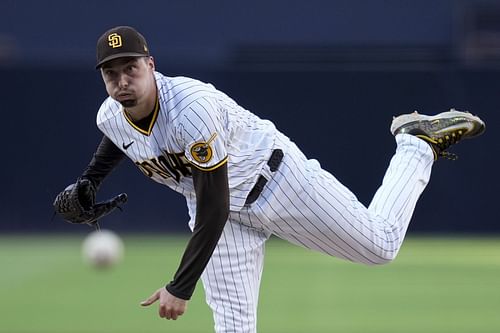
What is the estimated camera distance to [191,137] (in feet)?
15.1

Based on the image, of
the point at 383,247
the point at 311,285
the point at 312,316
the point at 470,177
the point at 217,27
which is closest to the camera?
the point at 383,247

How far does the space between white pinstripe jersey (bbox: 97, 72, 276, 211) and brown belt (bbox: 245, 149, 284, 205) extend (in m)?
0.03

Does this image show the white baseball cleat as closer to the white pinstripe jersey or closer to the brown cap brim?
the white pinstripe jersey

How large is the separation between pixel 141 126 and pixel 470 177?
9080 millimetres

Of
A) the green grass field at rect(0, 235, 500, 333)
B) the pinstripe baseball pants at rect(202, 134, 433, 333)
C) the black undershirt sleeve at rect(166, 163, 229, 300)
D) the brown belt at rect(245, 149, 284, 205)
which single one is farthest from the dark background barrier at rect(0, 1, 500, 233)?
the black undershirt sleeve at rect(166, 163, 229, 300)


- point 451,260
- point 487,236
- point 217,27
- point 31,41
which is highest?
point 217,27

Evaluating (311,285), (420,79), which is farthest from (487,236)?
(311,285)

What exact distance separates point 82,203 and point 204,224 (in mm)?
1038

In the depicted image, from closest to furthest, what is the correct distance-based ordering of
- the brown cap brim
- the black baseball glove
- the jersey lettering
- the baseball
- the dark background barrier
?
the brown cap brim, the jersey lettering, the black baseball glove, the baseball, the dark background barrier

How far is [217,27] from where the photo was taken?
17641 mm

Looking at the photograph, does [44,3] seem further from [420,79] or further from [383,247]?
[383,247]

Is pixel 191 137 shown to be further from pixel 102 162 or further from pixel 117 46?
pixel 102 162

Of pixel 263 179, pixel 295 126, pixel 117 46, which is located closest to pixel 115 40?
pixel 117 46

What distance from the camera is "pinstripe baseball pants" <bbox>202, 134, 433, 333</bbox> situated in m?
5.15
